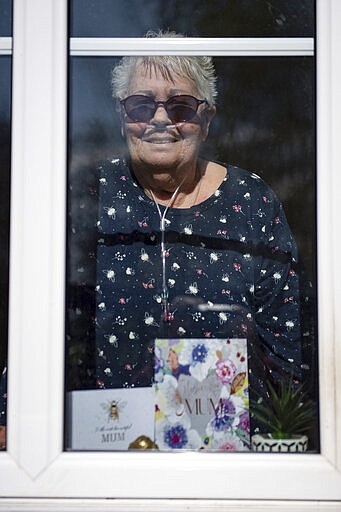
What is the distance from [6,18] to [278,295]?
38.0 inches

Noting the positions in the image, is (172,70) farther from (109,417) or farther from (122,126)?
(109,417)

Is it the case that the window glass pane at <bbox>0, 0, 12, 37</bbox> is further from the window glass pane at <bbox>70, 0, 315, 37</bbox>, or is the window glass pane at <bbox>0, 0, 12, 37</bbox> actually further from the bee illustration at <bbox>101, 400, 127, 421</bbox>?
the bee illustration at <bbox>101, 400, 127, 421</bbox>

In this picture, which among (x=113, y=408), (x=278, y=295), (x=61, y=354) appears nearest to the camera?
(x=61, y=354)

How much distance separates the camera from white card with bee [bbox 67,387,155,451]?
184cm

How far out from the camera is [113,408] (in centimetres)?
192

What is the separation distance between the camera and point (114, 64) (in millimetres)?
2049

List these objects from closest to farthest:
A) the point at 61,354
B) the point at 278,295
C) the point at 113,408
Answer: the point at 61,354, the point at 113,408, the point at 278,295

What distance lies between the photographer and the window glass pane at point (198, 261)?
1.90 m

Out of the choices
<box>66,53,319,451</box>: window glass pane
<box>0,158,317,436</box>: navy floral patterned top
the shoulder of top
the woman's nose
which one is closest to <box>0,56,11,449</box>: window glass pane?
<box>0,158,317,436</box>: navy floral patterned top

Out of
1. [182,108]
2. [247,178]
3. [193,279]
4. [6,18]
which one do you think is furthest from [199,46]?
[193,279]

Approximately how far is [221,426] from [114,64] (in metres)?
0.97

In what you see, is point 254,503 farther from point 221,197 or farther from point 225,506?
point 221,197

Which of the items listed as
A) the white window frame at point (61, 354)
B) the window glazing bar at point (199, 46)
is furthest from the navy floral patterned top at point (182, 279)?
the window glazing bar at point (199, 46)

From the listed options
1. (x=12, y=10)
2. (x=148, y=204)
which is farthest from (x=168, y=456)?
(x=12, y=10)
